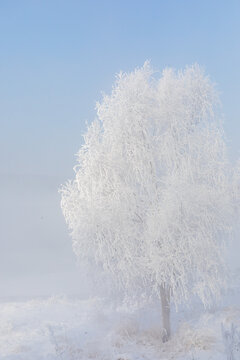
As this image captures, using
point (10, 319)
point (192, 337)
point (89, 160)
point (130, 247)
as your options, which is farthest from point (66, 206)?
point (10, 319)

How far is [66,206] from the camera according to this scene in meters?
13.5

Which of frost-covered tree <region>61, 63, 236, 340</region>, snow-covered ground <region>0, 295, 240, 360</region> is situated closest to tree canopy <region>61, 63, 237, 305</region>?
frost-covered tree <region>61, 63, 236, 340</region>

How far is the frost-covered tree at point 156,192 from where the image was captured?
12.2 m

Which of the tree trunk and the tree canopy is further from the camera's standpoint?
the tree trunk

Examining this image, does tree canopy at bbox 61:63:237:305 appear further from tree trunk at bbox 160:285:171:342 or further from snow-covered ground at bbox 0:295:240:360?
snow-covered ground at bbox 0:295:240:360

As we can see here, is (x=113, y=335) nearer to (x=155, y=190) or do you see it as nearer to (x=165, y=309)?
(x=165, y=309)

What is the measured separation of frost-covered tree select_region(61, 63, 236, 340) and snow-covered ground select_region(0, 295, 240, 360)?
3.69 feet

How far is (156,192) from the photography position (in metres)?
13.3

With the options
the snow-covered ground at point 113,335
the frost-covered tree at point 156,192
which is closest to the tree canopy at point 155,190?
the frost-covered tree at point 156,192

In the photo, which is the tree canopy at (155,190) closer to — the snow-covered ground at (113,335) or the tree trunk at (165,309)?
the tree trunk at (165,309)

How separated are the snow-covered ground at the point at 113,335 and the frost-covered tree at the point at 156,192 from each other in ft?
3.69

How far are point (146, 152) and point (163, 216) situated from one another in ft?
8.68

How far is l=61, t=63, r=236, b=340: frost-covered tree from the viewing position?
40.0ft

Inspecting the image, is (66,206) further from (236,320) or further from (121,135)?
(236,320)
